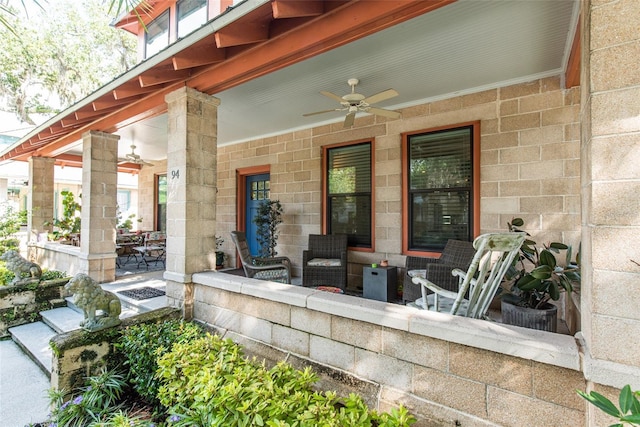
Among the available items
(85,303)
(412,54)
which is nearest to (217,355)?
(85,303)

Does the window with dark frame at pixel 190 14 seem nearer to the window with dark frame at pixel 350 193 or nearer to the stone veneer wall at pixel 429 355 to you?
the window with dark frame at pixel 350 193

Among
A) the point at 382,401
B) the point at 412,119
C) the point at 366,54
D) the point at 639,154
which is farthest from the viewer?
the point at 412,119

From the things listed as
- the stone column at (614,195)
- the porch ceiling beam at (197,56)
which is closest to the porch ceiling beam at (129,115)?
the porch ceiling beam at (197,56)

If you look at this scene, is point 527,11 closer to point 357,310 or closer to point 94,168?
point 357,310

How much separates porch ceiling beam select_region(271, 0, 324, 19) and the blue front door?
169 inches

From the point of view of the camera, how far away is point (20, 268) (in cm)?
412

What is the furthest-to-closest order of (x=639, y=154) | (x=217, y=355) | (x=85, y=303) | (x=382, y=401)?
Answer: (x=85, y=303)
(x=217, y=355)
(x=382, y=401)
(x=639, y=154)

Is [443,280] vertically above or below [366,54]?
below

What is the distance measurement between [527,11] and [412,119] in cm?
206

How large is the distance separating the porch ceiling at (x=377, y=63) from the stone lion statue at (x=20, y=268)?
202 cm

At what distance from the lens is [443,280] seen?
Answer: 315 cm

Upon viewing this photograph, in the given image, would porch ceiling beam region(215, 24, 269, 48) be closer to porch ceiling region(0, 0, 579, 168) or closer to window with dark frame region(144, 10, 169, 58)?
porch ceiling region(0, 0, 579, 168)

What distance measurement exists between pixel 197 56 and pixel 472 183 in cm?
342

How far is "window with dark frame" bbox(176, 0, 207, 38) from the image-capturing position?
19.1 feet
